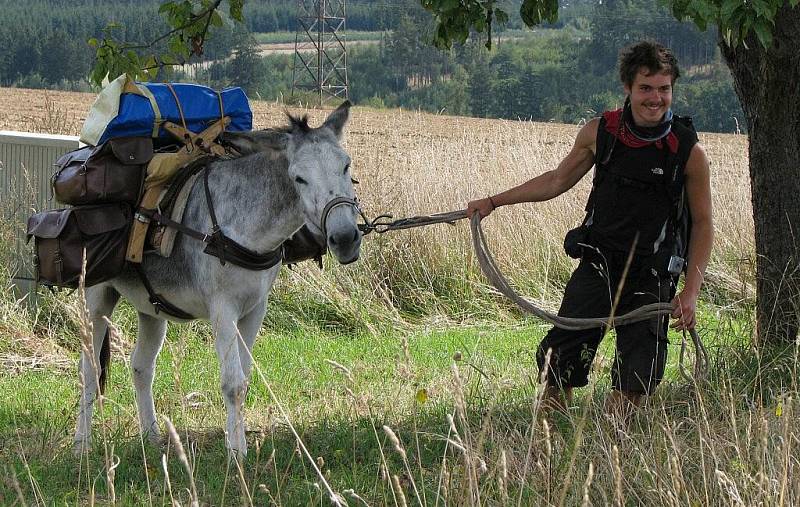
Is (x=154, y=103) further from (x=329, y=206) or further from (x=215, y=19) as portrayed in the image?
(x=329, y=206)

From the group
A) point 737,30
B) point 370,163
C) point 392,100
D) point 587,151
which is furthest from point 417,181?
point 392,100

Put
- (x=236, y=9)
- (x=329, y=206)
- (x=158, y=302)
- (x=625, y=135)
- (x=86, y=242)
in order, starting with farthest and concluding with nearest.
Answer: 1. (x=236, y=9)
2. (x=158, y=302)
3. (x=86, y=242)
4. (x=625, y=135)
5. (x=329, y=206)

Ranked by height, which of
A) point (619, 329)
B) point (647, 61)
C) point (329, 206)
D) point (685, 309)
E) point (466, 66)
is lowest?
point (466, 66)

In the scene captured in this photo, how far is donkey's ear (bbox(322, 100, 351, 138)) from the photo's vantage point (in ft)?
16.3

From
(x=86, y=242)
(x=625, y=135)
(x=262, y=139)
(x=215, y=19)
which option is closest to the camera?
(x=625, y=135)

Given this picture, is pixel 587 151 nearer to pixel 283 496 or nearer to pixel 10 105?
pixel 283 496

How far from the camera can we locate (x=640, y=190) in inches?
183

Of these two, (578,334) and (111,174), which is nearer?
(578,334)

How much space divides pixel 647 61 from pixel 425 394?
1715 millimetres

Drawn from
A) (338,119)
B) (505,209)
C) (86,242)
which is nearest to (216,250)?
(86,242)

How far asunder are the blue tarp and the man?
156cm

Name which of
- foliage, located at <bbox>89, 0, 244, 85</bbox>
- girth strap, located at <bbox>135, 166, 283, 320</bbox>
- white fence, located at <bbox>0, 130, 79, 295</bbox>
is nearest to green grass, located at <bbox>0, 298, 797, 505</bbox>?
girth strap, located at <bbox>135, 166, 283, 320</bbox>


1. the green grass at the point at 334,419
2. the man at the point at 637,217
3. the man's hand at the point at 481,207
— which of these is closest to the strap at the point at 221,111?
the green grass at the point at 334,419

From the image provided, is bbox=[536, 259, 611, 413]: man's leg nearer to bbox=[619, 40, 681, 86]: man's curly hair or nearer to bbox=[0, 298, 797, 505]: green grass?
bbox=[0, 298, 797, 505]: green grass
